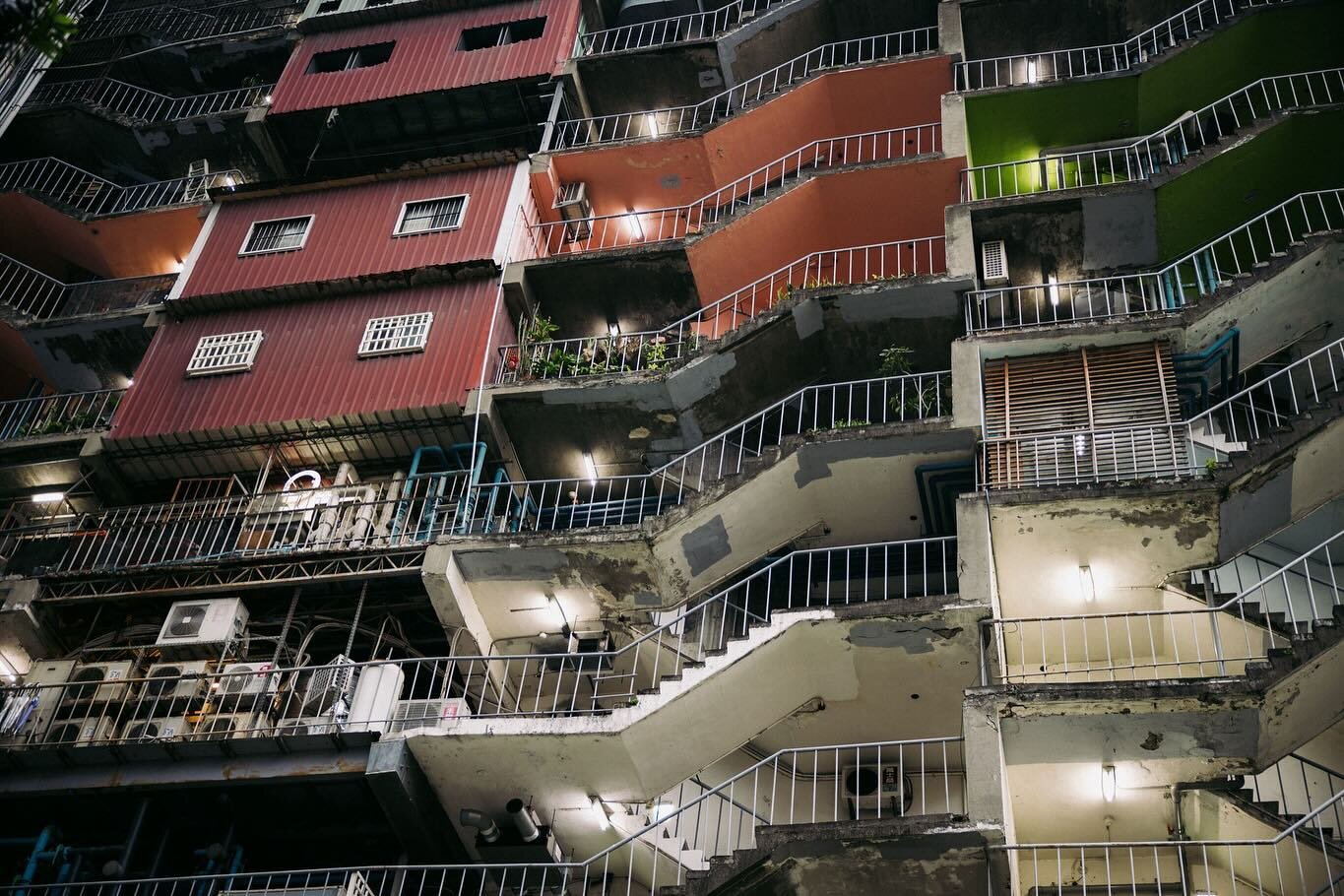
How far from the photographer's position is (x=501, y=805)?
17016mm

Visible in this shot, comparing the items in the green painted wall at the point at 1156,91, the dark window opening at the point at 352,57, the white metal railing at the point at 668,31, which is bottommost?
the green painted wall at the point at 1156,91

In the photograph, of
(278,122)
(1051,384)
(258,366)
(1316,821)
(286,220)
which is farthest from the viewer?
(278,122)

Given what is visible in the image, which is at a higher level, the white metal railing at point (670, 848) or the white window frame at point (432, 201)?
the white window frame at point (432, 201)

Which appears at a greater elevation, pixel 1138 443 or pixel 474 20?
pixel 474 20

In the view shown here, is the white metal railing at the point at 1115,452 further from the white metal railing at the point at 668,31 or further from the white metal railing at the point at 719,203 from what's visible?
the white metal railing at the point at 668,31

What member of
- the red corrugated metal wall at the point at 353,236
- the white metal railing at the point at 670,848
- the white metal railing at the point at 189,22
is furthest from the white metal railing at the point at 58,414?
the white metal railing at the point at 189,22

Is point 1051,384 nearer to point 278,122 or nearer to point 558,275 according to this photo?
point 558,275

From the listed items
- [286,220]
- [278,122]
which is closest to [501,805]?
[286,220]

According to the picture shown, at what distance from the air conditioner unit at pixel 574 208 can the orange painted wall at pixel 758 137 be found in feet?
0.75

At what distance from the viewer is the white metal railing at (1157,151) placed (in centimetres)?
2133

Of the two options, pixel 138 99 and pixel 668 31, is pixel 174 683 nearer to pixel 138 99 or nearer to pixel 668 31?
pixel 138 99

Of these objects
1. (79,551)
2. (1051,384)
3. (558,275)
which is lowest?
(79,551)

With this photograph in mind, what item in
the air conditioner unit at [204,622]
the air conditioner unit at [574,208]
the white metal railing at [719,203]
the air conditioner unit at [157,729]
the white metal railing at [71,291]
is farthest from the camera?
the white metal railing at [71,291]

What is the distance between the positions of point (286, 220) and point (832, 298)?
12.4 m
